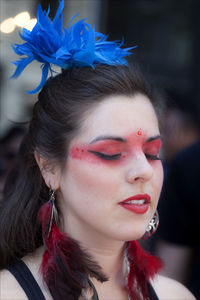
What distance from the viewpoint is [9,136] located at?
3.41 meters

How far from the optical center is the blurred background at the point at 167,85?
2629 mm

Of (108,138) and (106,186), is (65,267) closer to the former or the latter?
(106,186)

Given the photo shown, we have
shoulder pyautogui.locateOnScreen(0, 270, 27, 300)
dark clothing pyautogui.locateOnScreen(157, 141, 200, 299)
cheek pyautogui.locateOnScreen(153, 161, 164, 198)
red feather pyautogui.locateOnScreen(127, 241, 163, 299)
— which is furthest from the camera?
dark clothing pyautogui.locateOnScreen(157, 141, 200, 299)

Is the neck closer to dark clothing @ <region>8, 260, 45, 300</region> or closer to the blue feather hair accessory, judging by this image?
dark clothing @ <region>8, 260, 45, 300</region>

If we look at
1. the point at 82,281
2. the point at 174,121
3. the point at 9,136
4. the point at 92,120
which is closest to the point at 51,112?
the point at 92,120

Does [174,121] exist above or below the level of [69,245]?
above

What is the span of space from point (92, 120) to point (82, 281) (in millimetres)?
629

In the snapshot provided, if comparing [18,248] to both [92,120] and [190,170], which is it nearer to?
[92,120]

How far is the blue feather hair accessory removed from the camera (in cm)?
178

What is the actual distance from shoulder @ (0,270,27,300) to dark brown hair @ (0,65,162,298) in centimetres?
11

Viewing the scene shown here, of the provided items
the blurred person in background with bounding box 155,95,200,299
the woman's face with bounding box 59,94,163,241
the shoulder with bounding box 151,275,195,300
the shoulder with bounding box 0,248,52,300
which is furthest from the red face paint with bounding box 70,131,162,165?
the blurred person in background with bounding box 155,95,200,299

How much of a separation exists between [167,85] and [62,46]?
218 cm

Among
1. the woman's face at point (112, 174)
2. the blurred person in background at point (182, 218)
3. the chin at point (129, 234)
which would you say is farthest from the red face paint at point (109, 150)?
the blurred person in background at point (182, 218)

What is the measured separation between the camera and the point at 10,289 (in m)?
1.64
